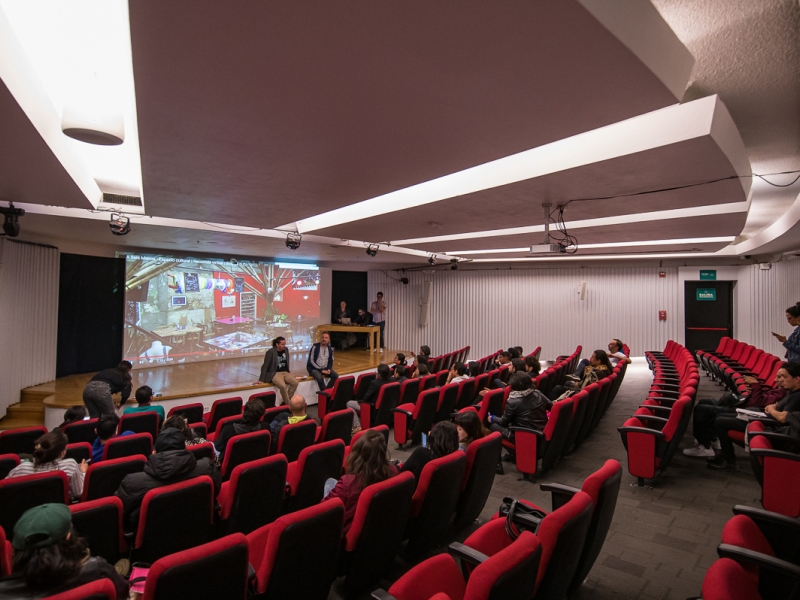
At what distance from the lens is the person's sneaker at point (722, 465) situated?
14.1 feet

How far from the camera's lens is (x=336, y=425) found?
4.53 meters

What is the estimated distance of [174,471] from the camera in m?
2.75

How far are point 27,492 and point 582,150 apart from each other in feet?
14.9

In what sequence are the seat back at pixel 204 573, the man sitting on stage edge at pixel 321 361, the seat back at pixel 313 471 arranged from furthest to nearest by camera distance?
the man sitting on stage edge at pixel 321 361, the seat back at pixel 313 471, the seat back at pixel 204 573

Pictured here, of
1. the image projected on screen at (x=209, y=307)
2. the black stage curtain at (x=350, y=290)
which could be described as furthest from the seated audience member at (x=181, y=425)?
the black stage curtain at (x=350, y=290)

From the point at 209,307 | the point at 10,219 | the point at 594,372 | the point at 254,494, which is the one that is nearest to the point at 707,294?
the point at 594,372

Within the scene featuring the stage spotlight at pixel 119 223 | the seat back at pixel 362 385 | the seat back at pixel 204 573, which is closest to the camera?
the seat back at pixel 204 573

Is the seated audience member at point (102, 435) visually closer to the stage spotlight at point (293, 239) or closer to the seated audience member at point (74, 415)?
the seated audience member at point (74, 415)

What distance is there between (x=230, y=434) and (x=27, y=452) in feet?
7.45

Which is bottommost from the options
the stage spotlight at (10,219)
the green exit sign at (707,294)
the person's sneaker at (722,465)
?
the person's sneaker at (722,465)

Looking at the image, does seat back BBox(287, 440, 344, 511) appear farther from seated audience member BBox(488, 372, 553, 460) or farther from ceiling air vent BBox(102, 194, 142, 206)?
ceiling air vent BBox(102, 194, 142, 206)

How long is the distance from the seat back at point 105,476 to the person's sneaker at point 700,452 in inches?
209

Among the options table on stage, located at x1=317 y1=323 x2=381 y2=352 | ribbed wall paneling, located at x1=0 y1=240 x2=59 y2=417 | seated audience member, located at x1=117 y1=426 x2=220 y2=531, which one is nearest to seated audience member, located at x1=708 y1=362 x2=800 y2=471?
seated audience member, located at x1=117 y1=426 x2=220 y2=531

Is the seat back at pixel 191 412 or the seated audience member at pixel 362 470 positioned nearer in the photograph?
the seated audience member at pixel 362 470
